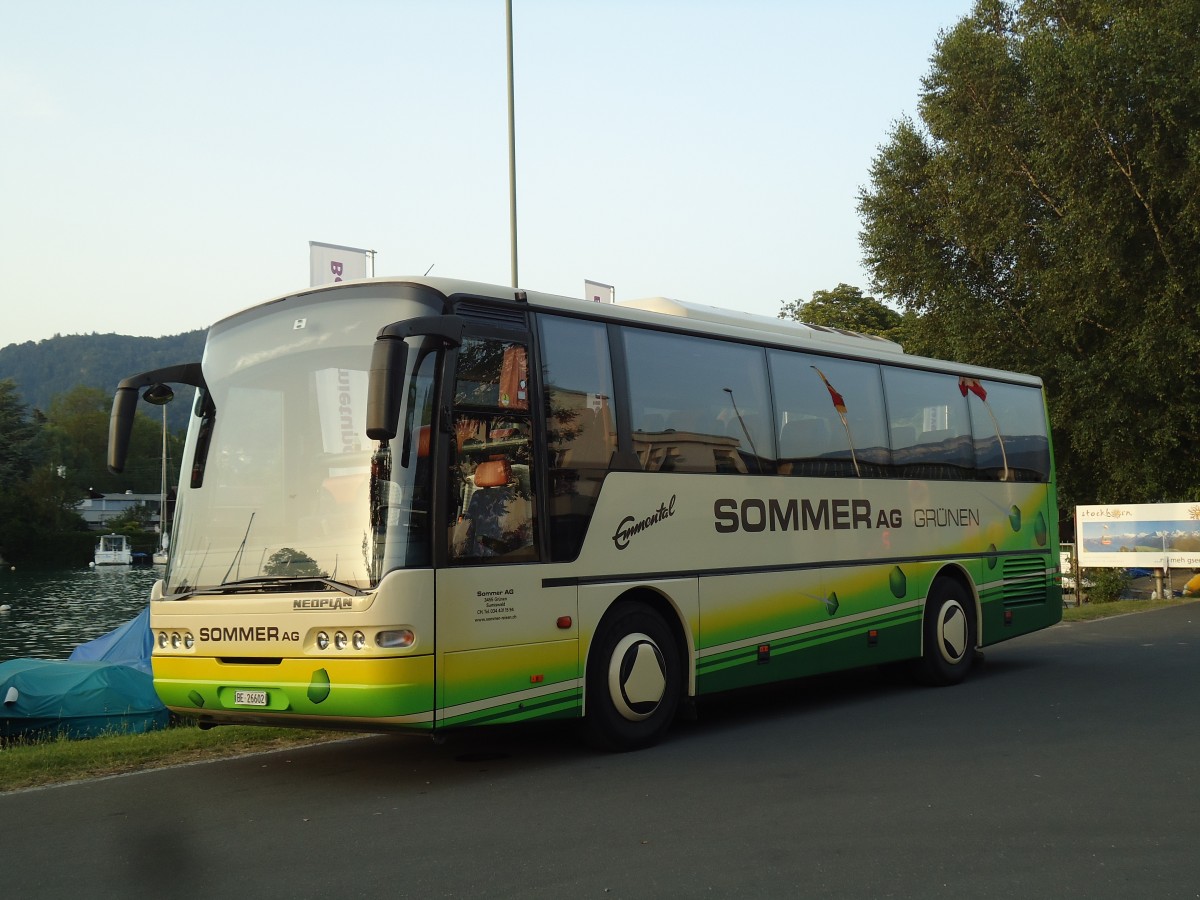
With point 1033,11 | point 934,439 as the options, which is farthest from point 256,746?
point 1033,11

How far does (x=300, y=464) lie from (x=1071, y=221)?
26200 mm

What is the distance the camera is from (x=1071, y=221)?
102 ft

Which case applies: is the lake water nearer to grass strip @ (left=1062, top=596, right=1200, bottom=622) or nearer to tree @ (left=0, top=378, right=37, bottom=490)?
tree @ (left=0, top=378, right=37, bottom=490)

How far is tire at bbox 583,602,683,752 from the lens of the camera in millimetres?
9719

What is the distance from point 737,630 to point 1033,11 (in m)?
28.7

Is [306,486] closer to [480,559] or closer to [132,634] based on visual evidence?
[480,559]

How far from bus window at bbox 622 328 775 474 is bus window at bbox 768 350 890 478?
0.29 meters

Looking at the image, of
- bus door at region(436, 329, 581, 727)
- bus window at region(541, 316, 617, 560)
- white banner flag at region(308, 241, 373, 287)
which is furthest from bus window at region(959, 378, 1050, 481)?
white banner flag at region(308, 241, 373, 287)

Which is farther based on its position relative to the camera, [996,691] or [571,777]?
Result: [996,691]

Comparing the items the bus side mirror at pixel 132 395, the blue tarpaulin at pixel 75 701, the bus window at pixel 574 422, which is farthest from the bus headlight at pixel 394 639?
the blue tarpaulin at pixel 75 701

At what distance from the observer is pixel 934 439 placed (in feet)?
47.1

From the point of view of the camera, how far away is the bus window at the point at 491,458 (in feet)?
28.7

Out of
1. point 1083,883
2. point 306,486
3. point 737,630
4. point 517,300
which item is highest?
point 517,300

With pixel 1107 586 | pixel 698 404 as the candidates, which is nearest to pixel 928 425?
pixel 698 404
